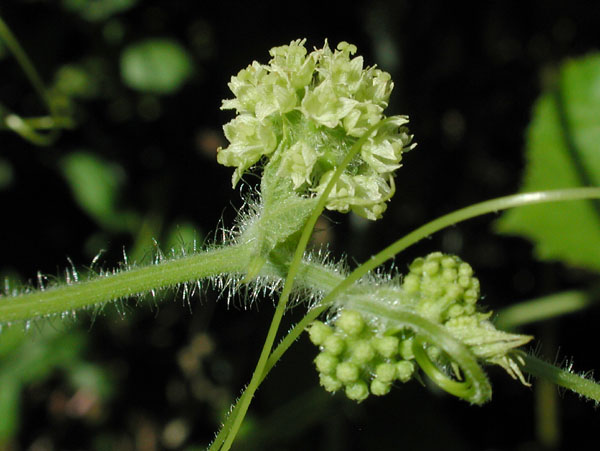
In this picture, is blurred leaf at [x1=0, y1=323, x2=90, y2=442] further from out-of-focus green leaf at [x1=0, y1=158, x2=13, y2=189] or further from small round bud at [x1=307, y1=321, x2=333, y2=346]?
small round bud at [x1=307, y1=321, x2=333, y2=346]

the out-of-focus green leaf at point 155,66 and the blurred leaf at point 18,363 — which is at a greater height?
the out-of-focus green leaf at point 155,66

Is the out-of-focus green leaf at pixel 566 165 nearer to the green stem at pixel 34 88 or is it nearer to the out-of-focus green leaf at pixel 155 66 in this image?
the out-of-focus green leaf at pixel 155 66

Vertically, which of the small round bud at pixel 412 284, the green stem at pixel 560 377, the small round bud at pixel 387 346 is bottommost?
the green stem at pixel 560 377

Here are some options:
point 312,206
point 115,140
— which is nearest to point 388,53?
point 115,140

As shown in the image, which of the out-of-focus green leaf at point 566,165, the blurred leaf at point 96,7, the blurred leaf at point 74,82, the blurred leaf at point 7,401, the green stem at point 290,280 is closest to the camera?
the green stem at point 290,280

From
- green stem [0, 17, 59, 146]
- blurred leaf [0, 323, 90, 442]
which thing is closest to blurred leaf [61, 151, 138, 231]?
green stem [0, 17, 59, 146]

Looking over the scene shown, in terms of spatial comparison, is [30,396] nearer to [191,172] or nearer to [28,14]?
[191,172]

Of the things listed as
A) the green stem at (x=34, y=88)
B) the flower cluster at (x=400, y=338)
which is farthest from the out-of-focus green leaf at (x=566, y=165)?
the green stem at (x=34, y=88)

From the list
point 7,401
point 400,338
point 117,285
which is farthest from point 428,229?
point 7,401
